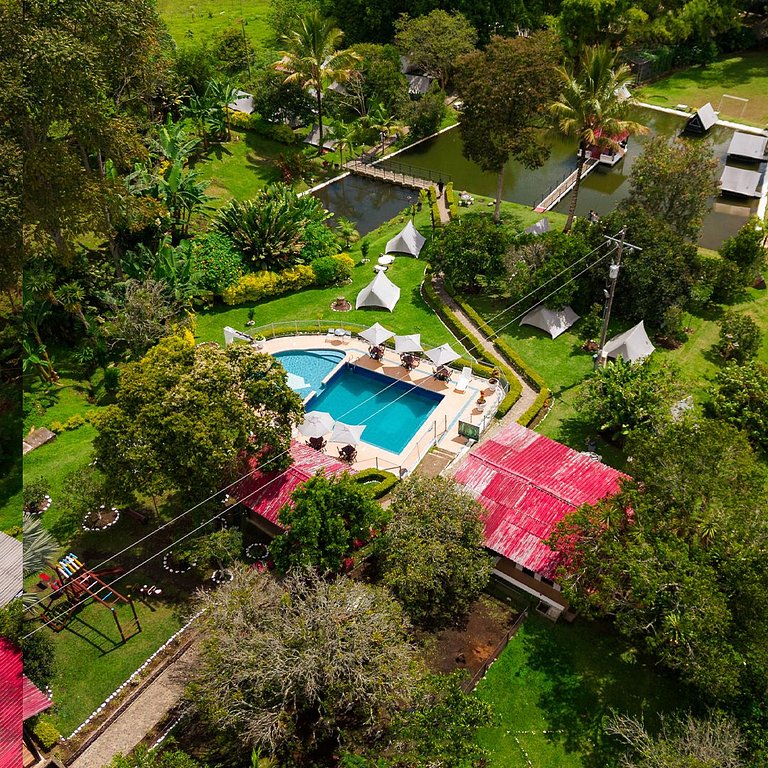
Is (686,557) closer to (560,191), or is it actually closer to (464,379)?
(464,379)

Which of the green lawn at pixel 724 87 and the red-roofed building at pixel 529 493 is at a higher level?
the green lawn at pixel 724 87

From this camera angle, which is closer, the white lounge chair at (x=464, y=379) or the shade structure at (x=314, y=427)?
the shade structure at (x=314, y=427)

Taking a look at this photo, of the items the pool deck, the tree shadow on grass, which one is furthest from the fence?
the pool deck

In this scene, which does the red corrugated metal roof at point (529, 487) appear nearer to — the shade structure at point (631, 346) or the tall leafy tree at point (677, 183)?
the shade structure at point (631, 346)

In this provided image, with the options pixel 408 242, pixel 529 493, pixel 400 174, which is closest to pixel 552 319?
pixel 408 242

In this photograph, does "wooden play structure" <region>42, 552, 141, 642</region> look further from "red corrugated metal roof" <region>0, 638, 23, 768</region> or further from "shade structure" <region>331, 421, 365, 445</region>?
"shade structure" <region>331, 421, 365, 445</region>

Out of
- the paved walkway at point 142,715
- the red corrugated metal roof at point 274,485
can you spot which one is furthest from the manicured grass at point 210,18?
the paved walkway at point 142,715
